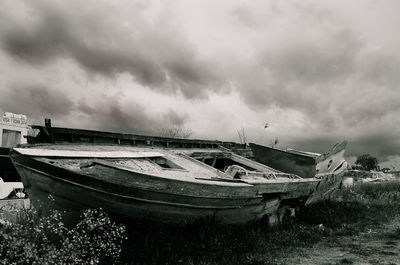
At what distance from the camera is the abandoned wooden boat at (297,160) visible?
31.4 ft

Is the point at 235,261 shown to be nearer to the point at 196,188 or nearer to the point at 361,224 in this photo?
the point at 196,188

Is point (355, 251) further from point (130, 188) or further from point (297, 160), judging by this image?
point (130, 188)

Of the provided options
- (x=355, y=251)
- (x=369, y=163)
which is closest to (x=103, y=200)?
(x=355, y=251)

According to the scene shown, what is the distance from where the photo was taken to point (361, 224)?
966cm

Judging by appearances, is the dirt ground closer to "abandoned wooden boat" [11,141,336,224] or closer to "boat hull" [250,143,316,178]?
"abandoned wooden boat" [11,141,336,224]

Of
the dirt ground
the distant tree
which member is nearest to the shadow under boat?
the dirt ground

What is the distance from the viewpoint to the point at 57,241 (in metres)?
4.60

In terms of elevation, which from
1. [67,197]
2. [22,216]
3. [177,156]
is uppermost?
[177,156]

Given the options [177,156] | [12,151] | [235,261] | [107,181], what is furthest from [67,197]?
[177,156]

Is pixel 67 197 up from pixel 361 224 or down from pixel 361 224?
up

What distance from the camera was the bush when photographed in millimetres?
4117

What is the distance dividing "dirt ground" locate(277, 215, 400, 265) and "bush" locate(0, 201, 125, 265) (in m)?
2.77

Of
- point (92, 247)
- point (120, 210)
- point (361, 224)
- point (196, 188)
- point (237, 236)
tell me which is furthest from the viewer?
point (361, 224)

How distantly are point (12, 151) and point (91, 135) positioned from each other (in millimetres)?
2730
